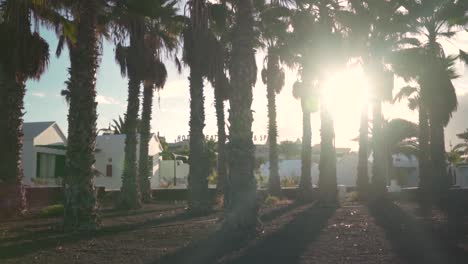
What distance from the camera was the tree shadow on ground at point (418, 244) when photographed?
788cm

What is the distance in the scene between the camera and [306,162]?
24.7m

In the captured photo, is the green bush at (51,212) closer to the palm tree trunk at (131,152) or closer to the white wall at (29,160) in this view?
the palm tree trunk at (131,152)

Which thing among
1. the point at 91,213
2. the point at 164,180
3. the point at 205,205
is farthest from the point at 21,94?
the point at 164,180

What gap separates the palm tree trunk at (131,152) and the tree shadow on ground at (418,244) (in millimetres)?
10197

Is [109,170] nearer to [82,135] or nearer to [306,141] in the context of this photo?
[306,141]

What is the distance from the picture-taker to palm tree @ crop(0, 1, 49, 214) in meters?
14.3

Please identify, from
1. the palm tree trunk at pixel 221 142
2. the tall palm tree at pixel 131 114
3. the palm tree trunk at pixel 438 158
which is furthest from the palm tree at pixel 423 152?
the tall palm tree at pixel 131 114

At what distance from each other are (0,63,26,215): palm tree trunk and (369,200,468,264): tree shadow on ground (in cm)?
1089

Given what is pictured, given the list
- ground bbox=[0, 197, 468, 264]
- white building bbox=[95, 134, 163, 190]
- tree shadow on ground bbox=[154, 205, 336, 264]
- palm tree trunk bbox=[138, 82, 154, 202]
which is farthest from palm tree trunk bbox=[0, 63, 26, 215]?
white building bbox=[95, 134, 163, 190]

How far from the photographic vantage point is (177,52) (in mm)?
19047

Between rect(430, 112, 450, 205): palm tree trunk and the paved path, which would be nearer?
the paved path

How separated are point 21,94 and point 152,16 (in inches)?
193

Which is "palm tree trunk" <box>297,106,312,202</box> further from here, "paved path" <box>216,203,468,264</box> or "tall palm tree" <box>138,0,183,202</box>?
"paved path" <box>216,203,468,264</box>

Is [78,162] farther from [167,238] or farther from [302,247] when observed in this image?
[302,247]
